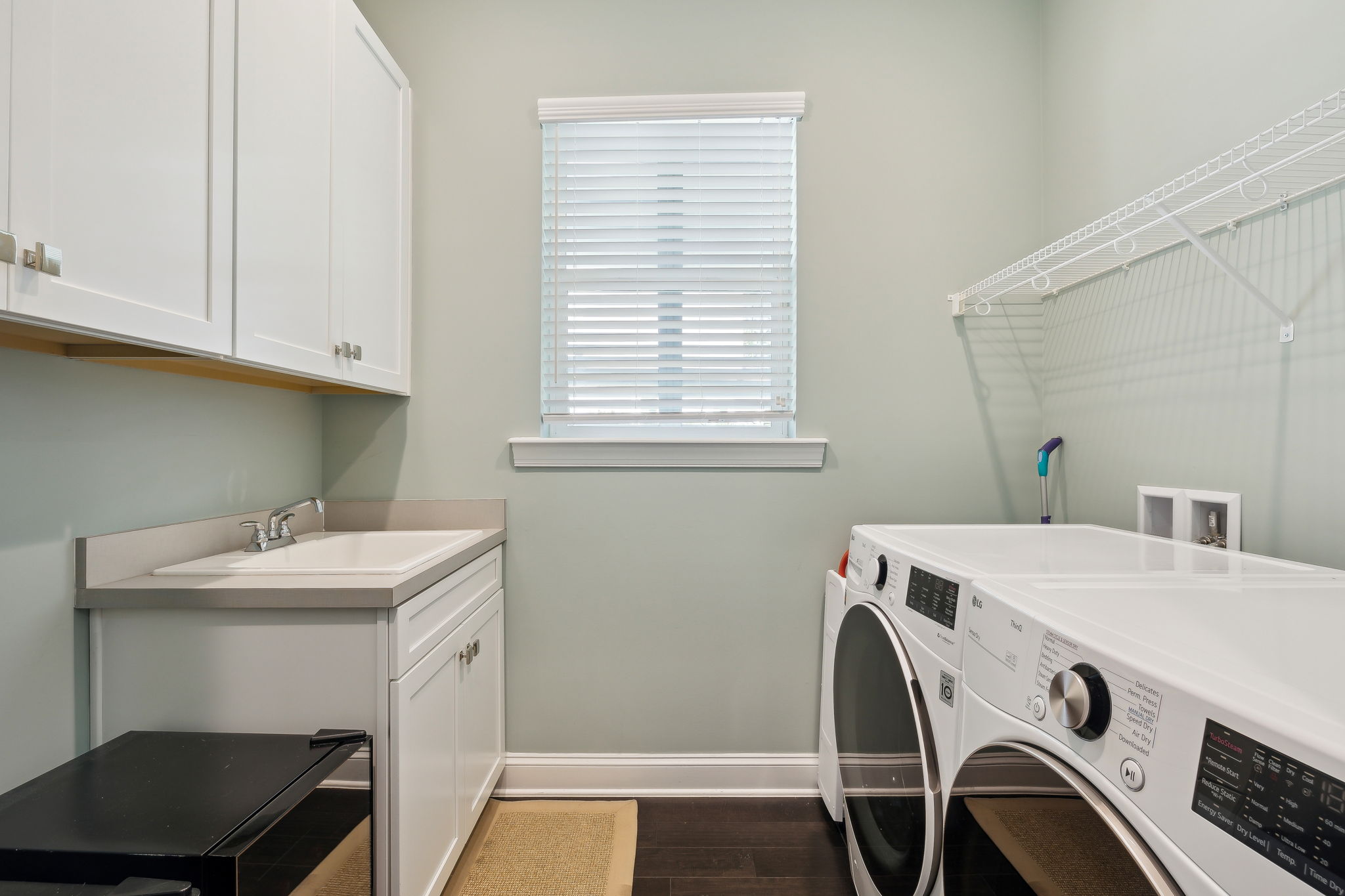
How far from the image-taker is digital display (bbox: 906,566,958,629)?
96cm

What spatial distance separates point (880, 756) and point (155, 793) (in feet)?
4.10

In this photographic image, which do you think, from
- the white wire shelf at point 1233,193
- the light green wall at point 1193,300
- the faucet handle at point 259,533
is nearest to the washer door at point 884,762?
the light green wall at point 1193,300

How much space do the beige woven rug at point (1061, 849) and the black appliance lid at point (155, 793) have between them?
3.26ft

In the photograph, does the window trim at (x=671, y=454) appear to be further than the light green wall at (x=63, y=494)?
Yes

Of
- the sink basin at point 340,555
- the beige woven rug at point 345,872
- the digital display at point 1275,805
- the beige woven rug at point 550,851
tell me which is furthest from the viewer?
the beige woven rug at point 550,851

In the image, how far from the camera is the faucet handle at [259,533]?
1.50 meters

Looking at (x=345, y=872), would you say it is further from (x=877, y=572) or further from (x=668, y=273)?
(x=668, y=273)

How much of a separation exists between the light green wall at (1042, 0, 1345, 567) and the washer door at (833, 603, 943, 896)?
0.79 metres

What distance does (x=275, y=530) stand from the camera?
157 cm

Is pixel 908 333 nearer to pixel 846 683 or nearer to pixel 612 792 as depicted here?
pixel 846 683

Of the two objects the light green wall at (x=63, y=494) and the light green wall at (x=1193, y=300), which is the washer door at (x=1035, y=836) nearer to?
the light green wall at (x=1193, y=300)

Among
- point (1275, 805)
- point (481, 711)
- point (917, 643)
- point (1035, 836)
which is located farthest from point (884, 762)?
point (481, 711)

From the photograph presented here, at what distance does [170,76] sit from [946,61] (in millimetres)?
2057

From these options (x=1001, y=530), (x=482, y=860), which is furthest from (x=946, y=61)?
(x=482, y=860)
